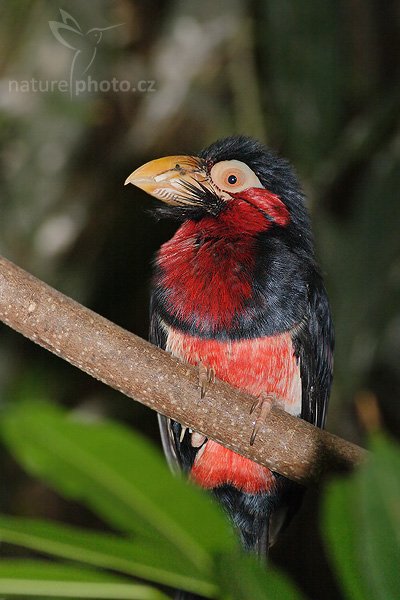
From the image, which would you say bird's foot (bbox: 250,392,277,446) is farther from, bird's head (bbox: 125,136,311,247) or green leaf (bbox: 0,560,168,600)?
green leaf (bbox: 0,560,168,600)

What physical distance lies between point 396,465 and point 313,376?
1253mm

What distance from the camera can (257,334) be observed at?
64.4 inches

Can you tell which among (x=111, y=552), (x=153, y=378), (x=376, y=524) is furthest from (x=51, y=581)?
(x=153, y=378)

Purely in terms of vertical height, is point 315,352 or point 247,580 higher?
point 247,580

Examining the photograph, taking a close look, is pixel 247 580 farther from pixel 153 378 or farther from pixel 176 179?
pixel 176 179

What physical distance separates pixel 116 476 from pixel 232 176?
130 cm

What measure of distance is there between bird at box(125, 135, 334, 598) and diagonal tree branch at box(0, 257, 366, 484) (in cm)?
22

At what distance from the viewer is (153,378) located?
121cm

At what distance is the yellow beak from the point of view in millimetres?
1718

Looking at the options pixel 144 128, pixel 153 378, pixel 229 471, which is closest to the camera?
pixel 153 378

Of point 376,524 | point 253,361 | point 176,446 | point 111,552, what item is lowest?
point 176,446

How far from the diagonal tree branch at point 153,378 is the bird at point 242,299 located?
8.9 inches

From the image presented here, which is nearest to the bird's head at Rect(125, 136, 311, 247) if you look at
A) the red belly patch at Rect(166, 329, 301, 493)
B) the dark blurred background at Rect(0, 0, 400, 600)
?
the red belly patch at Rect(166, 329, 301, 493)

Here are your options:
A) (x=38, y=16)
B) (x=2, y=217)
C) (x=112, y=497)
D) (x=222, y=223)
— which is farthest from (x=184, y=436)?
(x=38, y=16)
